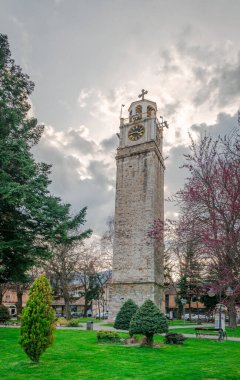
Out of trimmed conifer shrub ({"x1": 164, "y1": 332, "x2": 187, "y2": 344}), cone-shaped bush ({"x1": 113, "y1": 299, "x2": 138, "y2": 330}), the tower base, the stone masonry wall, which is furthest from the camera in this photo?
the stone masonry wall

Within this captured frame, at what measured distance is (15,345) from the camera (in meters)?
13.6

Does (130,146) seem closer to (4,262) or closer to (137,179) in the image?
(137,179)

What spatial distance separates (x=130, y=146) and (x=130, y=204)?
5.66 metres

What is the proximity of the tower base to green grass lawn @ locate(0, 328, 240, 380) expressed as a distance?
11.7 metres

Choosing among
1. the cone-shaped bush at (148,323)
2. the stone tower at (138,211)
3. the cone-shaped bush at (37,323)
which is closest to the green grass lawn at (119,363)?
the cone-shaped bush at (37,323)

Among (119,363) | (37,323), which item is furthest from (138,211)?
(37,323)

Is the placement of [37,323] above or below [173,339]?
above

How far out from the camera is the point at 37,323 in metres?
9.19

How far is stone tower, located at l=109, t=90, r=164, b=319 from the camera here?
2695cm

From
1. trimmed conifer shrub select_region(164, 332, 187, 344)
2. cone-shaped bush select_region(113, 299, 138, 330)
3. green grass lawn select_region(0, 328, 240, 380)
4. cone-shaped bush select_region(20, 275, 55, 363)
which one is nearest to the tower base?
cone-shaped bush select_region(113, 299, 138, 330)

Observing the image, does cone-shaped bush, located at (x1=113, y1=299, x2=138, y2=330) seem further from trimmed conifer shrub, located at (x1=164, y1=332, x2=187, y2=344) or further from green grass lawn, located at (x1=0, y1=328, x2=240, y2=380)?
green grass lawn, located at (x1=0, y1=328, x2=240, y2=380)

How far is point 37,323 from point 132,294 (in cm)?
1841

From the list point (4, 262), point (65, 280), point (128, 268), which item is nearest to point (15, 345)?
point (4, 262)

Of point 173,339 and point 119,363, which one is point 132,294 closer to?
point 173,339
